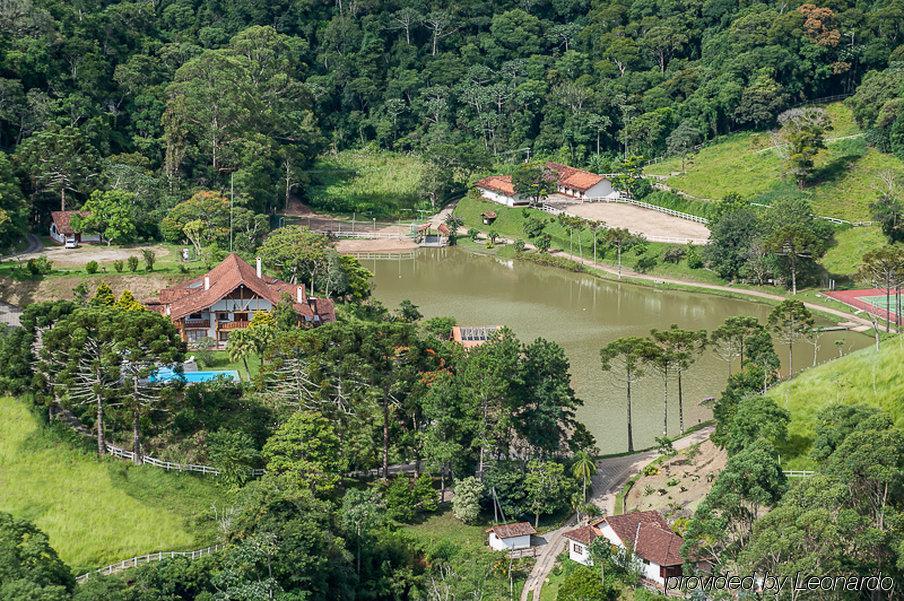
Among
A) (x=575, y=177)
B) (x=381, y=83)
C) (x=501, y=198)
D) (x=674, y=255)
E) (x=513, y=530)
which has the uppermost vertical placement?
(x=381, y=83)

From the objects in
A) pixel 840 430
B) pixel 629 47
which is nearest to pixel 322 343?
pixel 840 430

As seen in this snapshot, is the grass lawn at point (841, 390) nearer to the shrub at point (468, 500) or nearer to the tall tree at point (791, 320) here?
the tall tree at point (791, 320)

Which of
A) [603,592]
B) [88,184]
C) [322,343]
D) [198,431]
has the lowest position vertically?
[603,592]

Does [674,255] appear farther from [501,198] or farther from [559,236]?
[501,198]

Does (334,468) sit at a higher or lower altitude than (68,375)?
lower

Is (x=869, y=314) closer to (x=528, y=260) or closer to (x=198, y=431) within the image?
(x=528, y=260)

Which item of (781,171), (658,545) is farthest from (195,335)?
(781,171)

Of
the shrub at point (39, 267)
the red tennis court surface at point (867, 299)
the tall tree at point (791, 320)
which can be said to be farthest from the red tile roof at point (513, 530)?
the red tennis court surface at point (867, 299)
